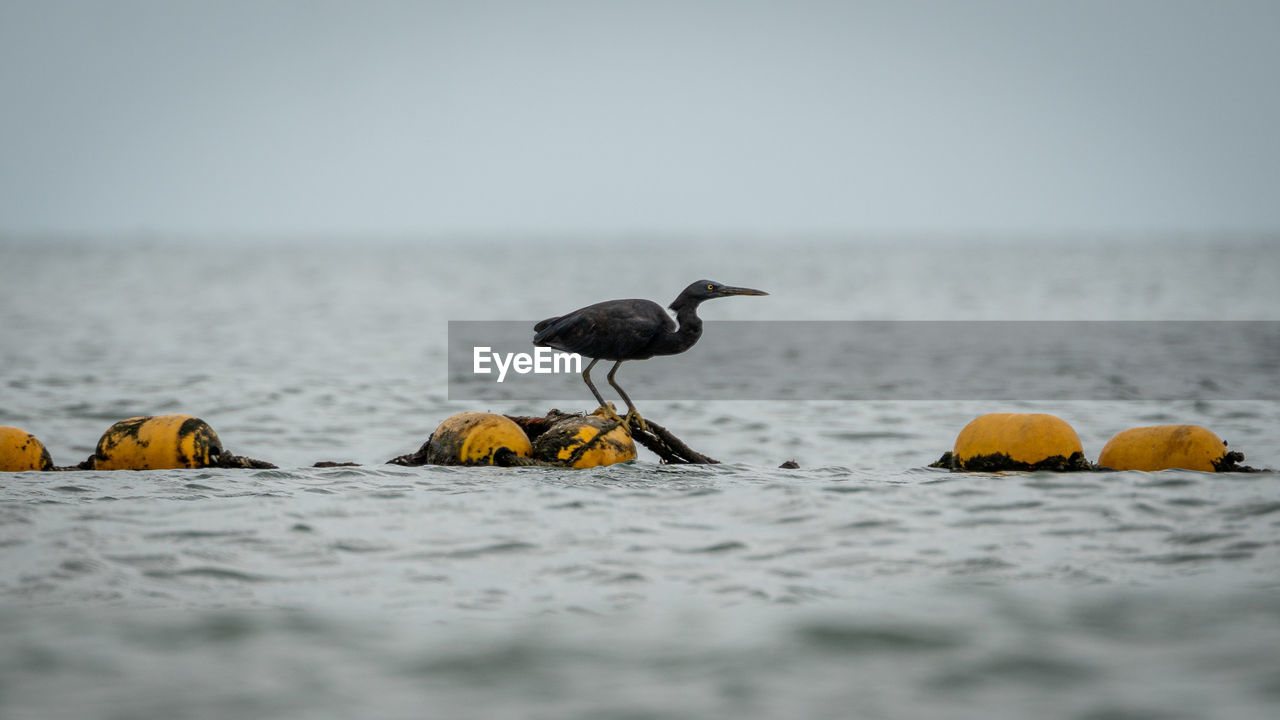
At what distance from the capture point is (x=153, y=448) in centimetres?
1003

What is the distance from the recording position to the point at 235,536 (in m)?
7.84

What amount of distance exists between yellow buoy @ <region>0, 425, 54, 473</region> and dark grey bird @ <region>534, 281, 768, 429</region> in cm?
452

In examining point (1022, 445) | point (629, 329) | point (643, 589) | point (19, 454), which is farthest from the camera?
point (19, 454)

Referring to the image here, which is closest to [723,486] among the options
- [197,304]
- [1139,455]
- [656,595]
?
[656,595]

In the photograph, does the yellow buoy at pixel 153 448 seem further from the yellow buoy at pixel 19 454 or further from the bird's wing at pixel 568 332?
the bird's wing at pixel 568 332

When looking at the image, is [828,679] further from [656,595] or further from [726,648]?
[656,595]

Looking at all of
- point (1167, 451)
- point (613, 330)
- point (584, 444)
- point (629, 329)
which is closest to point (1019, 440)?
point (1167, 451)

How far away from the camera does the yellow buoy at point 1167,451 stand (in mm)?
9609

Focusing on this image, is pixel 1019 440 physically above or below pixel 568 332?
below

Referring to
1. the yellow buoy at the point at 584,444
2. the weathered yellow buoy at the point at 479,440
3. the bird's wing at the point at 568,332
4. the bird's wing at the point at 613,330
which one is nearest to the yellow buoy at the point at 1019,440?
the bird's wing at the point at 613,330

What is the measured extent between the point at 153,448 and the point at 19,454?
3.79 ft

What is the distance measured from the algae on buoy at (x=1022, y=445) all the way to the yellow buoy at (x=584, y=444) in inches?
119

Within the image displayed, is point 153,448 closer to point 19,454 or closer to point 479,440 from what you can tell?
point 19,454

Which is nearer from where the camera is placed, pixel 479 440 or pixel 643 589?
pixel 643 589
